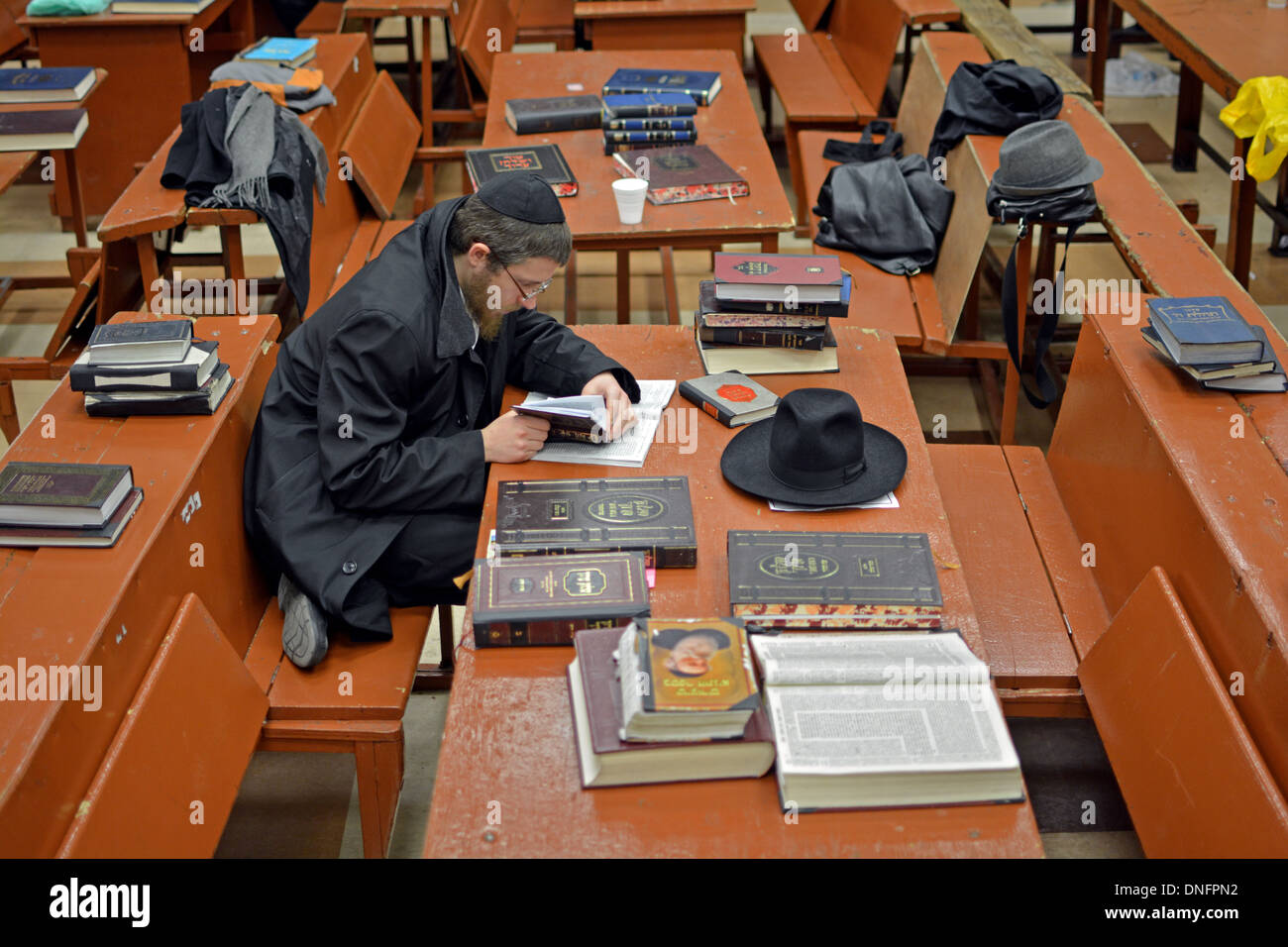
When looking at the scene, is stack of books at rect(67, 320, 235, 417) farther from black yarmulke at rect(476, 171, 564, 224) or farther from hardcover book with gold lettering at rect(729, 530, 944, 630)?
hardcover book with gold lettering at rect(729, 530, 944, 630)

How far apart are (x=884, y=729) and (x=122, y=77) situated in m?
5.23

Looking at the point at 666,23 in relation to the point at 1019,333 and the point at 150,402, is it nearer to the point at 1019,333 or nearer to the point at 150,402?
the point at 1019,333

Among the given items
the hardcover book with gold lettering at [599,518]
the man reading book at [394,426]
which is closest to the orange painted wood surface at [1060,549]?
the hardcover book with gold lettering at [599,518]

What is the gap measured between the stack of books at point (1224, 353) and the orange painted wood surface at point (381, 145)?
9.93 feet

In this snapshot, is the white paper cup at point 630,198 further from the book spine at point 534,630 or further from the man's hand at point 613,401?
the book spine at point 534,630

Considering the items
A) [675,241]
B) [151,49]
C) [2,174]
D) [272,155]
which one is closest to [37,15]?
[151,49]

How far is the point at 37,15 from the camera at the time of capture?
217 inches

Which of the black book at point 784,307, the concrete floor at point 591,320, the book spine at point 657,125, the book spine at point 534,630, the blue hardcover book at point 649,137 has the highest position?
the book spine at point 657,125

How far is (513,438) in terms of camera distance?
2.62 meters

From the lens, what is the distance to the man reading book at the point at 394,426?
103 inches

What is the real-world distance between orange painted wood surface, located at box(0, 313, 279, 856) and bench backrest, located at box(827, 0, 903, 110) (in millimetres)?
3473

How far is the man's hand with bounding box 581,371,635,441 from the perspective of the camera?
268cm

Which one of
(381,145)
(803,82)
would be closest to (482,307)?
(381,145)

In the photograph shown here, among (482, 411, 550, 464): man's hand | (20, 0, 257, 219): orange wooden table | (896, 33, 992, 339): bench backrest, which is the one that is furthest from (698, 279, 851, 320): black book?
(20, 0, 257, 219): orange wooden table
